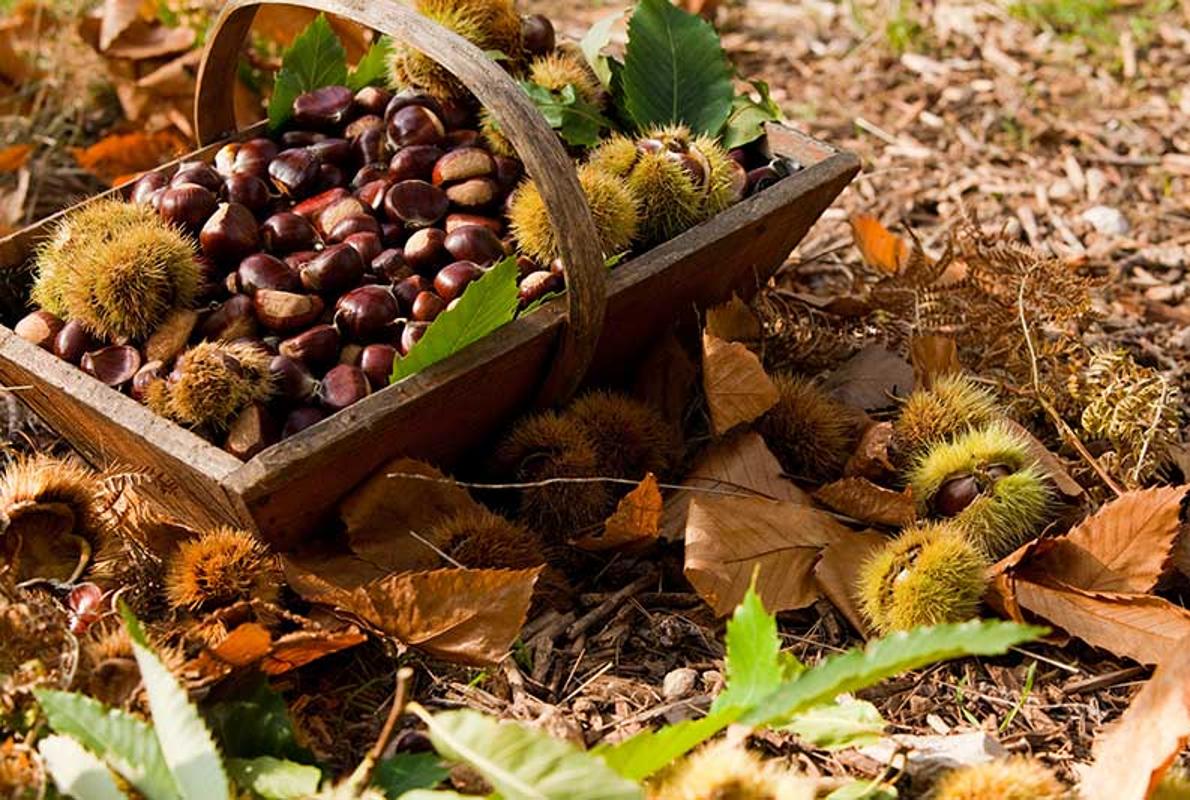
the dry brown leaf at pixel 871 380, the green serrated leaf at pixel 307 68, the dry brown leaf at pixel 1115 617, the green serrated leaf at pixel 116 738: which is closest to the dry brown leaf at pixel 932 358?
the dry brown leaf at pixel 871 380

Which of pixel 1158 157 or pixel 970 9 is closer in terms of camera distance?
pixel 1158 157

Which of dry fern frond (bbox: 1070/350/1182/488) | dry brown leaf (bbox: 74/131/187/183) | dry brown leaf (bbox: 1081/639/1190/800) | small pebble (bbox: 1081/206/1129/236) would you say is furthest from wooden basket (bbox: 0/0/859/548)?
small pebble (bbox: 1081/206/1129/236)

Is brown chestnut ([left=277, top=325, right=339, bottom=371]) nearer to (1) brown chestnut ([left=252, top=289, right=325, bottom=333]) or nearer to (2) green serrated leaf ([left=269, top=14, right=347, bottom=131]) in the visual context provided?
(1) brown chestnut ([left=252, top=289, right=325, bottom=333])

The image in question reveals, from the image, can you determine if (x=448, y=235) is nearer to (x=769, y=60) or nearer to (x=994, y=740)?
(x=994, y=740)

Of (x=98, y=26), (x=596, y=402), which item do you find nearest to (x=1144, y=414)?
(x=596, y=402)

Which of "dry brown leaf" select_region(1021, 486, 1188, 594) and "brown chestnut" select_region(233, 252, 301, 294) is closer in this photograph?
"dry brown leaf" select_region(1021, 486, 1188, 594)

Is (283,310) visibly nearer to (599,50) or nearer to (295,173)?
(295,173)

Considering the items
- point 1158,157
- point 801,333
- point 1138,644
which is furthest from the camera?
point 1158,157
